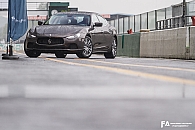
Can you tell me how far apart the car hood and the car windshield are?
0.84 m

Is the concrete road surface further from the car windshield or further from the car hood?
the car windshield

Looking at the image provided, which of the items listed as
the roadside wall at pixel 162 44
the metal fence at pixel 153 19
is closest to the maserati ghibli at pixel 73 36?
the roadside wall at pixel 162 44

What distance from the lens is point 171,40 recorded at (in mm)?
21406

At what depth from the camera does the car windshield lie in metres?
18.2

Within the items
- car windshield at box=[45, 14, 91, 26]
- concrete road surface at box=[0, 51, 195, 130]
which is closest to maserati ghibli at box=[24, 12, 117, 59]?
car windshield at box=[45, 14, 91, 26]

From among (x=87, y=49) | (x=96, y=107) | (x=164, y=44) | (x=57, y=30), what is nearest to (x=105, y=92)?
(x=96, y=107)

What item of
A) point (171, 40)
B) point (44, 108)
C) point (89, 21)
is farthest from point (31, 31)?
point (44, 108)

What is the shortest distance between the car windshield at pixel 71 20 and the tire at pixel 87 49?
34.7 inches

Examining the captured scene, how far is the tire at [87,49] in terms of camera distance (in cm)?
1712

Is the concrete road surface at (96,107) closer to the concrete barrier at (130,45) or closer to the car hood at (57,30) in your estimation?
the car hood at (57,30)

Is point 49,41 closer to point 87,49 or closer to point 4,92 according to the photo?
point 87,49

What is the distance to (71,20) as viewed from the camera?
1823cm

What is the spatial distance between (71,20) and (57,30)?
1576 mm

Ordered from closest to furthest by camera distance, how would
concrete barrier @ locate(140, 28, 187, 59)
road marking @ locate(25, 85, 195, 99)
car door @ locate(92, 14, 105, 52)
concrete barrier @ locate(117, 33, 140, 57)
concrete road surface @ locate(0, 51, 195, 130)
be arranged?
1. concrete road surface @ locate(0, 51, 195, 130)
2. road marking @ locate(25, 85, 195, 99)
3. car door @ locate(92, 14, 105, 52)
4. concrete barrier @ locate(140, 28, 187, 59)
5. concrete barrier @ locate(117, 33, 140, 57)
